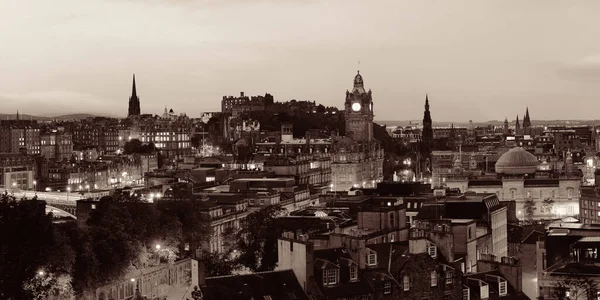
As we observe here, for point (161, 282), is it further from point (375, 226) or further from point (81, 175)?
point (81, 175)

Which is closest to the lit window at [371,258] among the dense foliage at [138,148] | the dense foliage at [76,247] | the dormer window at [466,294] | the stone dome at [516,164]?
the dormer window at [466,294]

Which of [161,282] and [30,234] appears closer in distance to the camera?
[30,234]

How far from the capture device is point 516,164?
10738cm

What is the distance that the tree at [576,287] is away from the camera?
38031 mm

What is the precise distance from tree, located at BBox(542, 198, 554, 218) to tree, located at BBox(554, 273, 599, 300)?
59051 mm

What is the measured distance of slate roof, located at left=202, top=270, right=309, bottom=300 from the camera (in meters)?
35.8

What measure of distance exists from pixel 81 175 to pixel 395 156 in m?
73.0

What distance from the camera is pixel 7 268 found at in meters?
43.4

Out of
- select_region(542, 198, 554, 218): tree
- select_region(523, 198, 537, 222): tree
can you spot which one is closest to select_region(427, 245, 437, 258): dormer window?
select_region(523, 198, 537, 222): tree

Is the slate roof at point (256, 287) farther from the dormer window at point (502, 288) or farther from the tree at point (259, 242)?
the tree at point (259, 242)

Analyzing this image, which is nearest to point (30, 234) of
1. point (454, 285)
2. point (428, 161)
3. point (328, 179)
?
point (454, 285)

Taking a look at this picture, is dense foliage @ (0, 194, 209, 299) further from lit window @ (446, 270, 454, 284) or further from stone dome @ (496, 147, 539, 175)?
stone dome @ (496, 147, 539, 175)

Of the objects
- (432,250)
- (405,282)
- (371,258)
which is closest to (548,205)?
(432,250)

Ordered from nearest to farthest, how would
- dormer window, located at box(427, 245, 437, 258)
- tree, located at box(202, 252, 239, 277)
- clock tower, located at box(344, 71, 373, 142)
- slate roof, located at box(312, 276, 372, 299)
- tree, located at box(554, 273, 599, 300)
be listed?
slate roof, located at box(312, 276, 372, 299) < tree, located at box(554, 273, 599, 300) < dormer window, located at box(427, 245, 437, 258) < tree, located at box(202, 252, 239, 277) < clock tower, located at box(344, 71, 373, 142)
